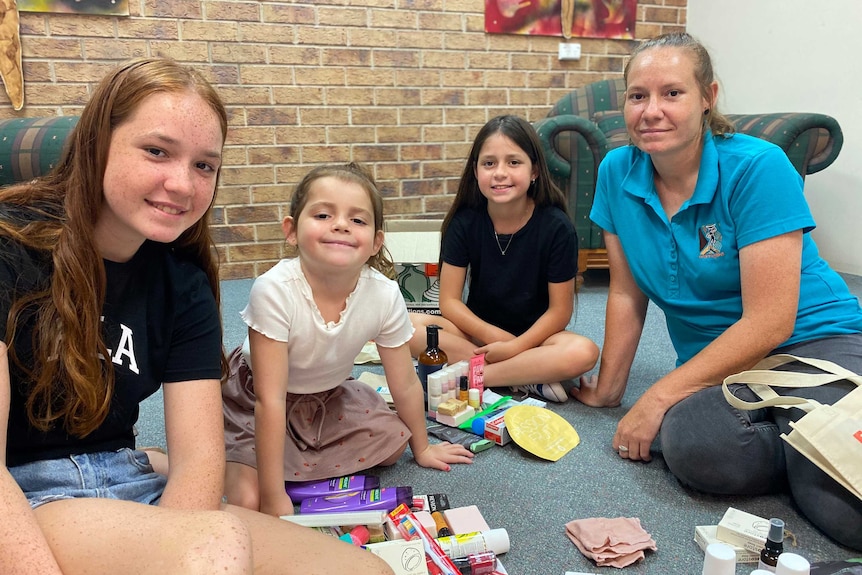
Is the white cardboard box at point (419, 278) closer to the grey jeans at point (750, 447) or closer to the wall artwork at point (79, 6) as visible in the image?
the grey jeans at point (750, 447)

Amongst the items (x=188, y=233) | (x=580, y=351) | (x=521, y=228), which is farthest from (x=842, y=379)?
(x=188, y=233)

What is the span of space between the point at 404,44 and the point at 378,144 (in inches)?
20.4

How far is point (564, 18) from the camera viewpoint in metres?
3.36

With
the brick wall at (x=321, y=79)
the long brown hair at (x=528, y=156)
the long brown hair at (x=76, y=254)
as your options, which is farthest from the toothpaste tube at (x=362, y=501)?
the brick wall at (x=321, y=79)

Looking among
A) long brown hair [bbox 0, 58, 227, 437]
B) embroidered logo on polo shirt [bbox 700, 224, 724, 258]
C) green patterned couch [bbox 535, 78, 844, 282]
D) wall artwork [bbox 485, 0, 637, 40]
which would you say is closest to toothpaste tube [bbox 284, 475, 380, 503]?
long brown hair [bbox 0, 58, 227, 437]

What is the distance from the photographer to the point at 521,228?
177cm

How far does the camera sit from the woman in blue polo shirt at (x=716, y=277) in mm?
1169

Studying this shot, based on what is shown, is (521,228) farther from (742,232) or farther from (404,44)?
(404,44)

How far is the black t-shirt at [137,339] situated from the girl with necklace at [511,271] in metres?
0.95

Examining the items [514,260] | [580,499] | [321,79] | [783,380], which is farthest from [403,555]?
[321,79]

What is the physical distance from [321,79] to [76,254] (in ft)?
8.12

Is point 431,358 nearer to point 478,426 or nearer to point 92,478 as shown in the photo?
point 478,426

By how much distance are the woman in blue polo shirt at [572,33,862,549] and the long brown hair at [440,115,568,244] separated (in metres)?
0.33

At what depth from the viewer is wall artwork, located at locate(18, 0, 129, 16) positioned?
2.60 metres
